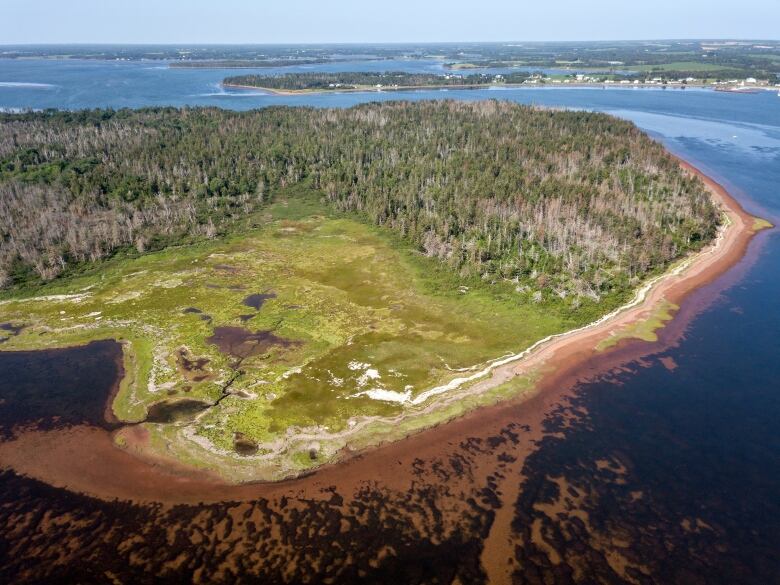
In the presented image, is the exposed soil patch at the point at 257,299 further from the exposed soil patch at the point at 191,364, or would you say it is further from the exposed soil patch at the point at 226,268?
the exposed soil patch at the point at 191,364

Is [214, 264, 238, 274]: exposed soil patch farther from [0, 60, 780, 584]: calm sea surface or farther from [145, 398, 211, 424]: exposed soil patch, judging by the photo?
[0, 60, 780, 584]: calm sea surface

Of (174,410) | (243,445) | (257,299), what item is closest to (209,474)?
(243,445)

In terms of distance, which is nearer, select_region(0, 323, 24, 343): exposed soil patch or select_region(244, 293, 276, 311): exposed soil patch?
select_region(0, 323, 24, 343): exposed soil patch

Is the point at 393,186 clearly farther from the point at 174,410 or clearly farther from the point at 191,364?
the point at 174,410

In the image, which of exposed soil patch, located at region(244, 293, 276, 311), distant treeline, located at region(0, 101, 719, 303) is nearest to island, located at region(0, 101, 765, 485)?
exposed soil patch, located at region(244, 293, 276, 311)

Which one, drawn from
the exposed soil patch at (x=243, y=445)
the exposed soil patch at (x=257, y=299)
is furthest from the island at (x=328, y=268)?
the exposed soil patch at (x=257, y=299)
